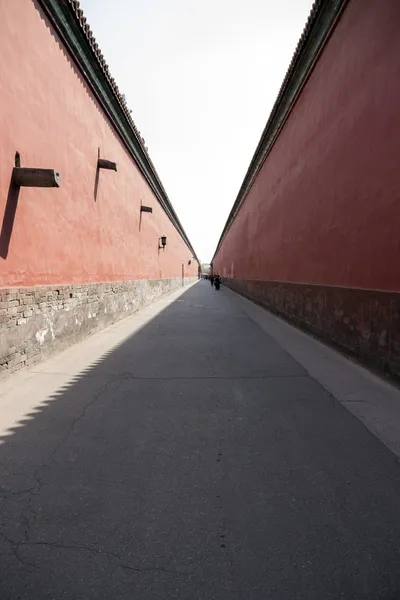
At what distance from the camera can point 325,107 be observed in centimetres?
645

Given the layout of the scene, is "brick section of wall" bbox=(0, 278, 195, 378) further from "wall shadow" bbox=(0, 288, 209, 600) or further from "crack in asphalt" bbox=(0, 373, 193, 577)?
"crack in asphalt" bbox=(0, 373, 193, 577)

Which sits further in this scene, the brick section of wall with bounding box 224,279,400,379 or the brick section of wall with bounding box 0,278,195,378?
the brick section of wall with bounding box 0,278,195,378

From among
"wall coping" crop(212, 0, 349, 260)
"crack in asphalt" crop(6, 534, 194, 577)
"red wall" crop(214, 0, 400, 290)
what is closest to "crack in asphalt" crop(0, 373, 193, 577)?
"crack in asphalt" crop(6, 534, 194, 577)

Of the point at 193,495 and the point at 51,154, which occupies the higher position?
the point at 51,154

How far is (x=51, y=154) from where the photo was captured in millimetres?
5535

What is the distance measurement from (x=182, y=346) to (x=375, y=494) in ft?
14.3

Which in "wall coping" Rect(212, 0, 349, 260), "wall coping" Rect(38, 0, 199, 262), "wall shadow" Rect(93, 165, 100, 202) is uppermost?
"wall coping" Rect(212, 0, 349, 260)

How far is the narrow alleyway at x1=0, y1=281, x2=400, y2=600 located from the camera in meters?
1.40

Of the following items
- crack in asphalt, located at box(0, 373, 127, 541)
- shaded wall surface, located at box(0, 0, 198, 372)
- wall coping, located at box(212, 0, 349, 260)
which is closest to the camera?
crack in asphalt, located at box(0, 373, 127, 541)

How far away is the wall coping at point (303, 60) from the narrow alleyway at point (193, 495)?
715 centimetres

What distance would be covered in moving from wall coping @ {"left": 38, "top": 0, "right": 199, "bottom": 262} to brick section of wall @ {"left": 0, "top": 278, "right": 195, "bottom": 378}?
484cm

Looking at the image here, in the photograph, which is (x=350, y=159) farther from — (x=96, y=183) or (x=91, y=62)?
(x=91, y=62)

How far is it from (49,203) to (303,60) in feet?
22.9

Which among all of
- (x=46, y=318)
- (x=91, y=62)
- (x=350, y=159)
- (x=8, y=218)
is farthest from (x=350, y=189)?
(x=91, y=62)
